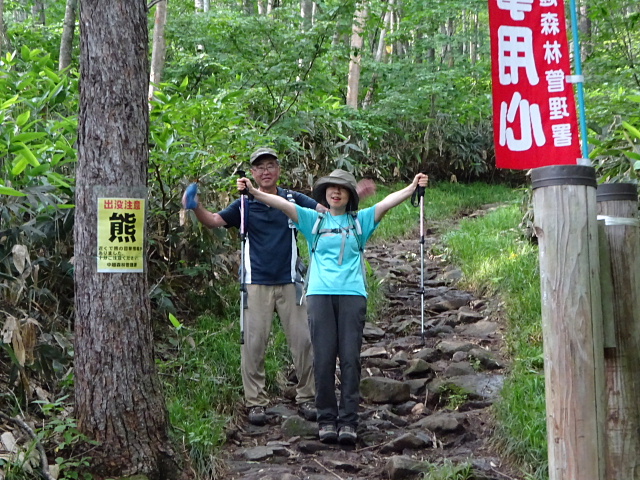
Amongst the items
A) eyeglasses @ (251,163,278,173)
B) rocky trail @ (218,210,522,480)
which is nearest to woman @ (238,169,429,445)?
rocky trail @ (218,210,522,480)

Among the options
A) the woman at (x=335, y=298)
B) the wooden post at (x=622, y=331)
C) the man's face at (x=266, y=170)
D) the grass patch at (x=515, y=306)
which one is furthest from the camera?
the man's face at (x=266, y=170)

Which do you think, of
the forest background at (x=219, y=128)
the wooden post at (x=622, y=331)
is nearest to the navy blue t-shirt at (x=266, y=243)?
the forest background at (x=219, y=128)

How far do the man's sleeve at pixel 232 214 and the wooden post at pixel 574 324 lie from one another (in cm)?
383

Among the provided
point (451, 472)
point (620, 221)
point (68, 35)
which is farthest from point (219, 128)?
point (620, 221)

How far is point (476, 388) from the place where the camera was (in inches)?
245

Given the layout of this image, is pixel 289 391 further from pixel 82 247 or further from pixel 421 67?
pixel 421 67

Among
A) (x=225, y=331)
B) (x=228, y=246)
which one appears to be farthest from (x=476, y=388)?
(x=228, y=246)

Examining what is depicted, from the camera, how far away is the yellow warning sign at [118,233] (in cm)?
400

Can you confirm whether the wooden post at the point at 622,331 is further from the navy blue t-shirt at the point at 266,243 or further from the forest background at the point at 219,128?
the navy blue t-shirt at the point at 266,243

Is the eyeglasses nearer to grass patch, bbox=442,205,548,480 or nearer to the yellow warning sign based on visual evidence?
the yellow warning sign

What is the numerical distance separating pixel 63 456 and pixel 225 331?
2.92 metres

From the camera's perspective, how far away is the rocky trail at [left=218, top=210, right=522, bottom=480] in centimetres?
491

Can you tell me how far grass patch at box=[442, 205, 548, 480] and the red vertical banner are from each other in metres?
2.11

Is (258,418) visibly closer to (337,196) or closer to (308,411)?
(308,411)
